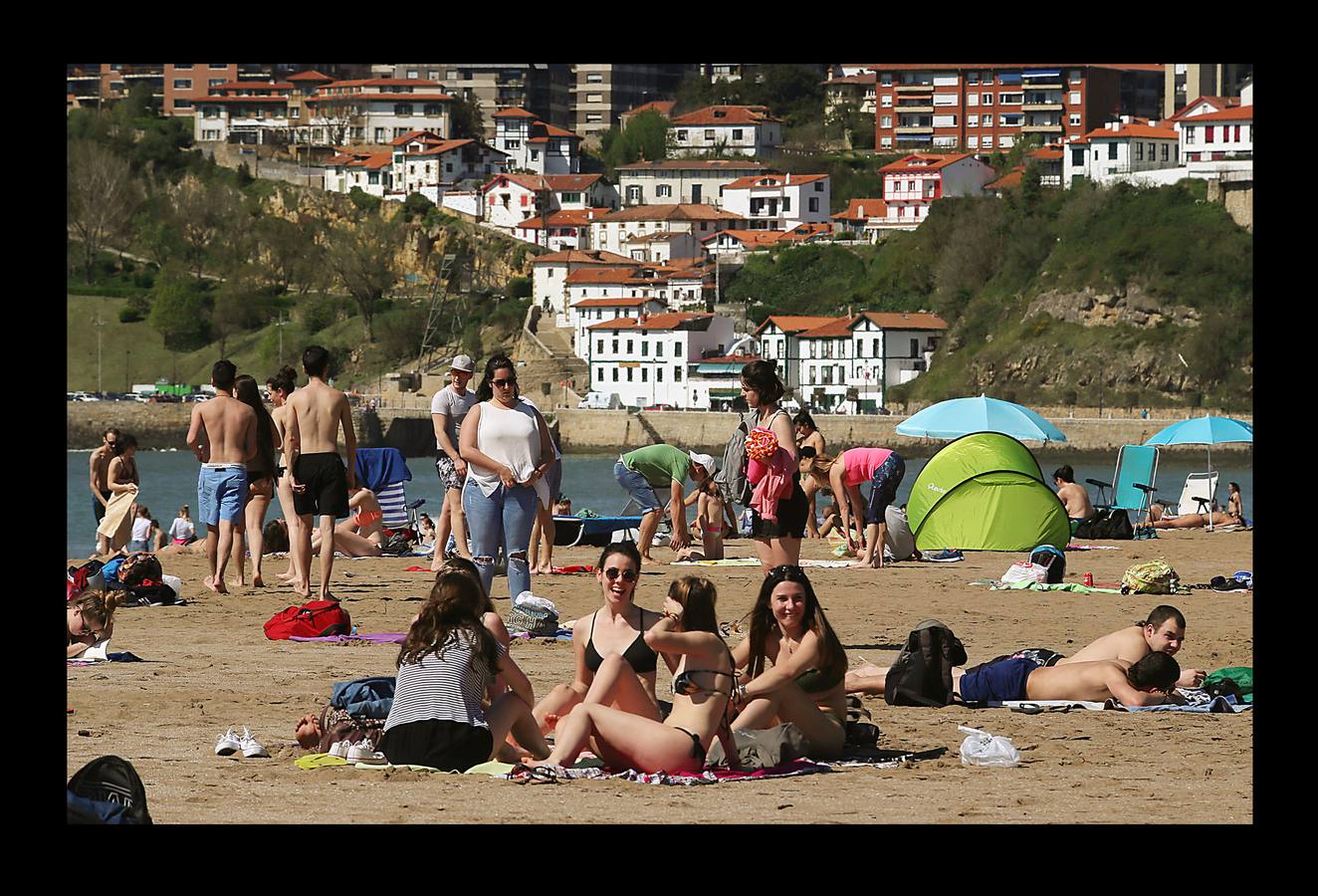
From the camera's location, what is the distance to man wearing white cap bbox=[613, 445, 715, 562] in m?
12.1

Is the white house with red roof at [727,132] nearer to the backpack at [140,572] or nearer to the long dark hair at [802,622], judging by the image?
the backpack at [140,572]

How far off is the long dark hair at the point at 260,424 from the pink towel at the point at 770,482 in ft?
10.9

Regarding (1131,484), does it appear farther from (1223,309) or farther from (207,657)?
(1223,309)

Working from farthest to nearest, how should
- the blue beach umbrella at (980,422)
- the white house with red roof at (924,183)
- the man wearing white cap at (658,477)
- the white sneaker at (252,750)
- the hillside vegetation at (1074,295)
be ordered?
the white house with red roof at (924,183), the hillside vegetation at (1074,295), the blue beach umbrella at (980,422), the man wearing white cap at (658,477), the white sneaker at (252,750)

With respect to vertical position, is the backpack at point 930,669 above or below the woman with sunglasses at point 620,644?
below

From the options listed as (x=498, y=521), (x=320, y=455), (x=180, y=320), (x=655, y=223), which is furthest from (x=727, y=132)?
(x=498, y=521)

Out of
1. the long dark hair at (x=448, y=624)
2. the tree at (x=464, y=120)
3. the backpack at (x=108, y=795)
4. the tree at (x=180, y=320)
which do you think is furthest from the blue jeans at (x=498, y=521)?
the tree at (x=464, y=120)

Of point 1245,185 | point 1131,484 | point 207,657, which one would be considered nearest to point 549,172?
point 1245,185

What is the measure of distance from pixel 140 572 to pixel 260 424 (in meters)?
0.99

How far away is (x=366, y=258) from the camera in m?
107

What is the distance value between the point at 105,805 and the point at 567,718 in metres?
1.71

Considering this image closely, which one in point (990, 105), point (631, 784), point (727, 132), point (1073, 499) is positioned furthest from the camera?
point (727, 132)

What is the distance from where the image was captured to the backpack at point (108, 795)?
4.43m

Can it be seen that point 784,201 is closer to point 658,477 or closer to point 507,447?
point 658,477
